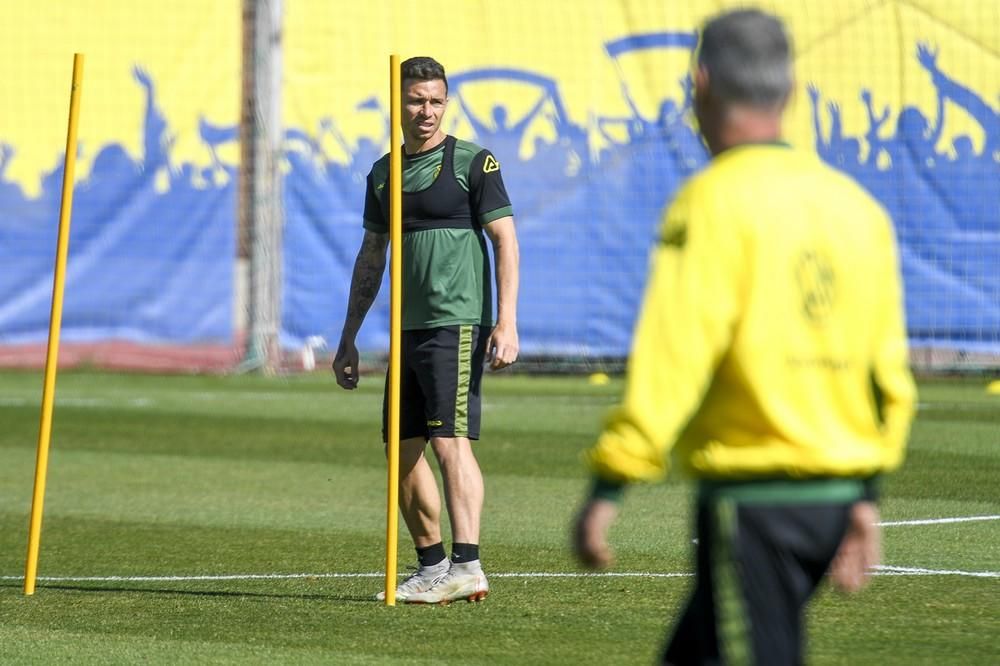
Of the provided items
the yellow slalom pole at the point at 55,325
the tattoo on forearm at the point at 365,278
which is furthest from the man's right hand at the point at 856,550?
the yellow slalom pole at the point at 55,325

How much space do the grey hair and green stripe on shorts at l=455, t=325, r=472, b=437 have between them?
402 cm

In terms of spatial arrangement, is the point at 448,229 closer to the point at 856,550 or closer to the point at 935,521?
the point at 935,521

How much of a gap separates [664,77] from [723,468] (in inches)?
674

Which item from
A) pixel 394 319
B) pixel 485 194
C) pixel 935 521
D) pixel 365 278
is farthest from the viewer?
pixel 935 521

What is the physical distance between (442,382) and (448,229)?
62 cm

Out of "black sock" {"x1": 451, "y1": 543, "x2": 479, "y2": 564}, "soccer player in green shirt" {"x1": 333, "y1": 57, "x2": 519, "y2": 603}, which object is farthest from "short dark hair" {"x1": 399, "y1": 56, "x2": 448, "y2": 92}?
"black sock" {"x1": 451, "y1": 543, "x2": 479, "y2": 564}

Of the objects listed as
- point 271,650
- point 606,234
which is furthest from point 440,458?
point 606,234

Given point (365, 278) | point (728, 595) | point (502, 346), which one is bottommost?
point (728, 595)

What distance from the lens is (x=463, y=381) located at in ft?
24.5

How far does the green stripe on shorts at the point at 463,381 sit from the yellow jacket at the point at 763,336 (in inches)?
153

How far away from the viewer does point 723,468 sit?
3.48m

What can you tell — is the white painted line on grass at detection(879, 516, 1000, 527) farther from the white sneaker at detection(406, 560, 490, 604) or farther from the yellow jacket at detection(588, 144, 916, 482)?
the yellow jacket at detection(588, 144, 916, 482)

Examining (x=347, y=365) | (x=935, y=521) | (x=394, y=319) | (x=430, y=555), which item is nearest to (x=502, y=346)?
(x=394, y=319)

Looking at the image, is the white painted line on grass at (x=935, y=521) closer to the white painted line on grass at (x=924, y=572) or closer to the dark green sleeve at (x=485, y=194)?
the white painted line on grass at (x=924, y=572)
